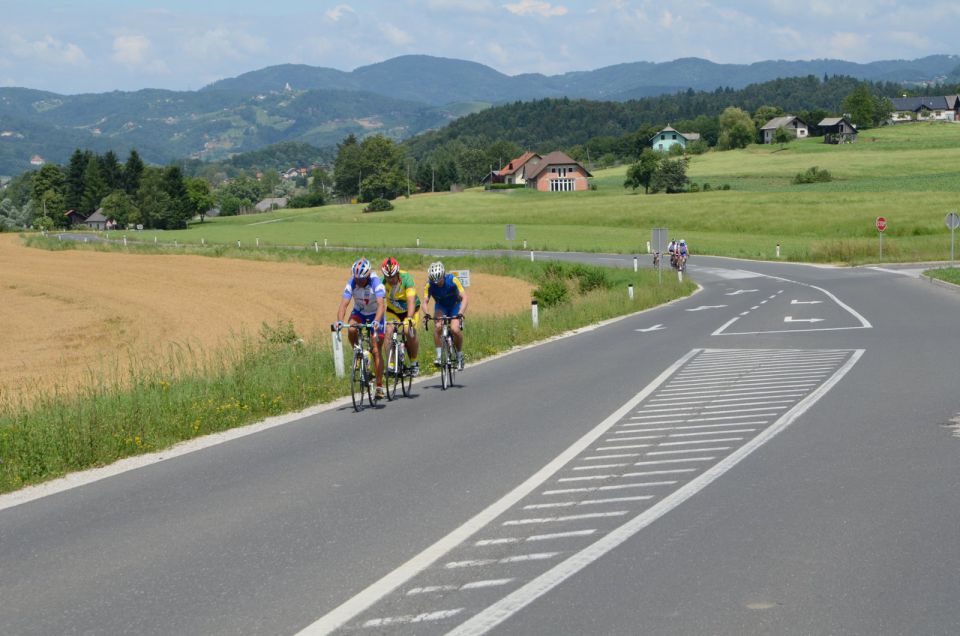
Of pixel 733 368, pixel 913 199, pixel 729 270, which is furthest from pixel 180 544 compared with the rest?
pixel 913 199

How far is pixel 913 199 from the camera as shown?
86.6m

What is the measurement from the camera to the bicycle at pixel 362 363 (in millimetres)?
13219

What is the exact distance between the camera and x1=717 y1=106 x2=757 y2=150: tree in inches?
7013

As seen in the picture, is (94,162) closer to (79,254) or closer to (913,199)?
(79,254)

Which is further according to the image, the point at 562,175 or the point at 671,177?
the point at 562,175

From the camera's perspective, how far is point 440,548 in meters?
6.79

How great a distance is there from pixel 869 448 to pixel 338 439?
16.4 feet

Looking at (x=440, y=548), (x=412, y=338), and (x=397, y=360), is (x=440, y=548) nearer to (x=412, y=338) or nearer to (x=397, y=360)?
(x=397, y=360)

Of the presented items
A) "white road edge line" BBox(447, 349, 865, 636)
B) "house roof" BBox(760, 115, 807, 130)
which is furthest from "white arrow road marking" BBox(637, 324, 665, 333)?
"house roof" BBox(760, 115, 807, 130)

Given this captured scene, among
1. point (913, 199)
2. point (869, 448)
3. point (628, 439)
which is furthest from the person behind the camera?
point (913, 199)

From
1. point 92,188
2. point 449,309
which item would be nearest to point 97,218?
point 92,188

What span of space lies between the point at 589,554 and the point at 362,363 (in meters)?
7.11

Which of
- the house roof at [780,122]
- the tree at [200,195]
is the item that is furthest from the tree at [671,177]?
the house roof at [780,122]

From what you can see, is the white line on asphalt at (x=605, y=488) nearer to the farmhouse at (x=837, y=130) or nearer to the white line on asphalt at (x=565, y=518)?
the white line on asphalt at (x=565, y=518)
